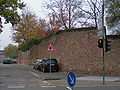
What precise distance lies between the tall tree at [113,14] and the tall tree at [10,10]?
39.5 feet

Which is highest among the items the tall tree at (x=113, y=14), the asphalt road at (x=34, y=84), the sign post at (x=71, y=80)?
the tall tree at (x=113, y=14)

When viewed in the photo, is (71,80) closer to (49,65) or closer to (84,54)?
(84,54)

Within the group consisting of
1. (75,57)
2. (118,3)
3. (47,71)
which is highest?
(118,3)

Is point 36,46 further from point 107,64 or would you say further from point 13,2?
point 107,64

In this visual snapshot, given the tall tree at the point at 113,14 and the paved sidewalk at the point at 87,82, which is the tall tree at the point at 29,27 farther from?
the paved sidewalk at the point at 87,82

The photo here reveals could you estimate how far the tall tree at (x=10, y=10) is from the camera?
2855 centimetres

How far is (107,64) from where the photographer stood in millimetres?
23594

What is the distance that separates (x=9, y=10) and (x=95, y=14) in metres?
17.8

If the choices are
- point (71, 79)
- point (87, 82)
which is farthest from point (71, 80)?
point (87, 82)

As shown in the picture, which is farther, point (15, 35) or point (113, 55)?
point (15, 35)

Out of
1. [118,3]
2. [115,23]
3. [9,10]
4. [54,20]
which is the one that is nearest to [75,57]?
[115,23]

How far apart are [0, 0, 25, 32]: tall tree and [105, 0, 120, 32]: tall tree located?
1205 cm

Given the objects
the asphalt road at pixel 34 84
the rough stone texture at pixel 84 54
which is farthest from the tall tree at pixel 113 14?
the asphalt road at pixel 34 84

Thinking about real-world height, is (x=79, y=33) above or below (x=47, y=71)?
above
